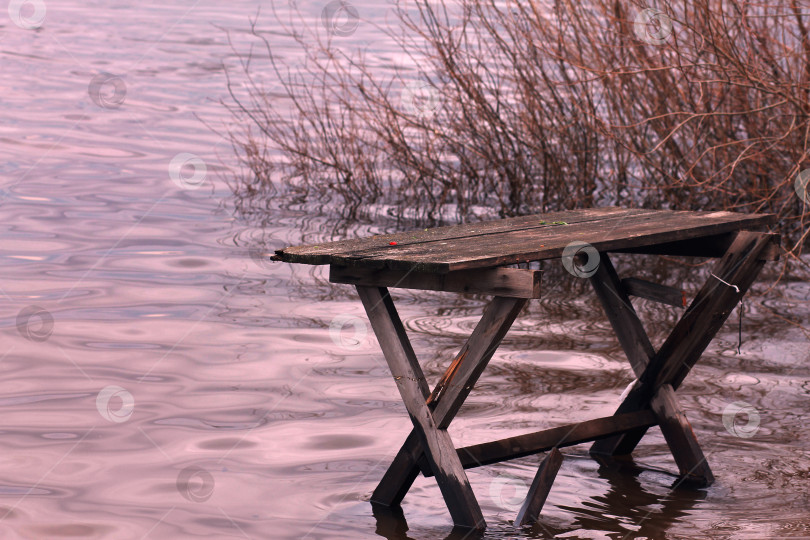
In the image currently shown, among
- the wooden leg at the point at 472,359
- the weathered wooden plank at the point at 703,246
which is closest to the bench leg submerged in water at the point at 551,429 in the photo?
the wooden leg at the point at 472,359

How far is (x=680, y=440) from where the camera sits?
16.3 feet

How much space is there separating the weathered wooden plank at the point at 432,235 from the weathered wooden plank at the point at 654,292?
0.32 metres

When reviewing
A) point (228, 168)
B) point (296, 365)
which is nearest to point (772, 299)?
point (296, 365)

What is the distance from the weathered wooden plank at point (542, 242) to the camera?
384cm

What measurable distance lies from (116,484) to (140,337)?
2367 millimetres

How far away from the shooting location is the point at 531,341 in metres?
7.33

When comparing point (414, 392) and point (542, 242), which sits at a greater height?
point (542, 242)

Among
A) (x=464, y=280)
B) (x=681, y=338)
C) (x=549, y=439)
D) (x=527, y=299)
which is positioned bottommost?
(x=549, y=439)

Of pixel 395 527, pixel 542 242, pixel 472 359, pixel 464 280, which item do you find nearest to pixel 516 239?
pixel 542 242

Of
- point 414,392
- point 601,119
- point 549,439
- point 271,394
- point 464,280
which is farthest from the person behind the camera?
point 601,119

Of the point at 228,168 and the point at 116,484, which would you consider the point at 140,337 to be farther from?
the point at 228,168

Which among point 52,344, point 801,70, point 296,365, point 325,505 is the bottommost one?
point 325,505

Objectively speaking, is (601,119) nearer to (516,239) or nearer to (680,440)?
(680,440)

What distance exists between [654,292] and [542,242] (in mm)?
991
